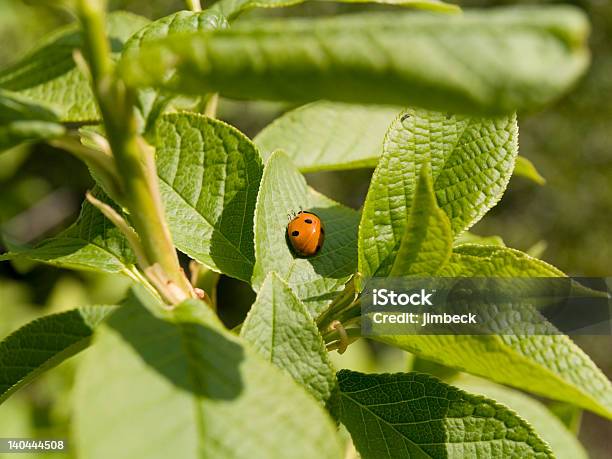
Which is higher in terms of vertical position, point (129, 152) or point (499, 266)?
point (129, 152)

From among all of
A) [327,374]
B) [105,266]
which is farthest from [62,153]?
[327,374]

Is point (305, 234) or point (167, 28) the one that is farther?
point (305, 234)

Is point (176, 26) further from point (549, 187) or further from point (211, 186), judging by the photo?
point (549, 187)

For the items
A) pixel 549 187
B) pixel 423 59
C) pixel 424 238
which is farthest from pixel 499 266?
pixel 549 187

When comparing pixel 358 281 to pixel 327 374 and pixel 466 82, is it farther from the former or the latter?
pixel 466 82

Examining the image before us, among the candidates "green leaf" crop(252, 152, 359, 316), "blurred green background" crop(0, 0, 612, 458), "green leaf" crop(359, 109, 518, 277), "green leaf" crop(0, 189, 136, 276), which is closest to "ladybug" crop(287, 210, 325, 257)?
"green leaf" crop(252, 152, 359, 316)
